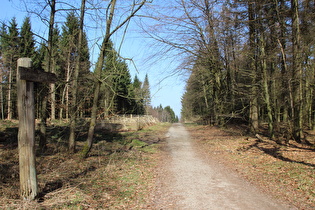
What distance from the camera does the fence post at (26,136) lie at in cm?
371

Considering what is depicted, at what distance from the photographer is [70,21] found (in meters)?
8.59

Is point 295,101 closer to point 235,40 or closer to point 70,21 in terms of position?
point 235,40

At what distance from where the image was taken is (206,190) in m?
4.93

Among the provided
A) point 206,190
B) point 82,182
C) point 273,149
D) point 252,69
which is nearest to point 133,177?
point 82,182

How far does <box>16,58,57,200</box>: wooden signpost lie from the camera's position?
12.2 feet

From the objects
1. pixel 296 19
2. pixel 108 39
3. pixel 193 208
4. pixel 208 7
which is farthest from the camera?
pixel 208 7

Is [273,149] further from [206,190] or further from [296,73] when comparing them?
[206,190]

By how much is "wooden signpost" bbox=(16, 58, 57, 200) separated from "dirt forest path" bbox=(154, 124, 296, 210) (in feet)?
7.74

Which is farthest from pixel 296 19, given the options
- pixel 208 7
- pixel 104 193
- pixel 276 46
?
pixel 104 193

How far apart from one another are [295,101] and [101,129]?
15.2 m

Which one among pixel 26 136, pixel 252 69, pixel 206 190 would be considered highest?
pixel 252 69

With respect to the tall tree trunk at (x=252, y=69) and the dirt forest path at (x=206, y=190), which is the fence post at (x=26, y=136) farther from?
the tall tree trunk at (x=252, y=69)

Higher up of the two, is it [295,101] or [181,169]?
[295,101]

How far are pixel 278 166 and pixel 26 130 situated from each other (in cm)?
697
